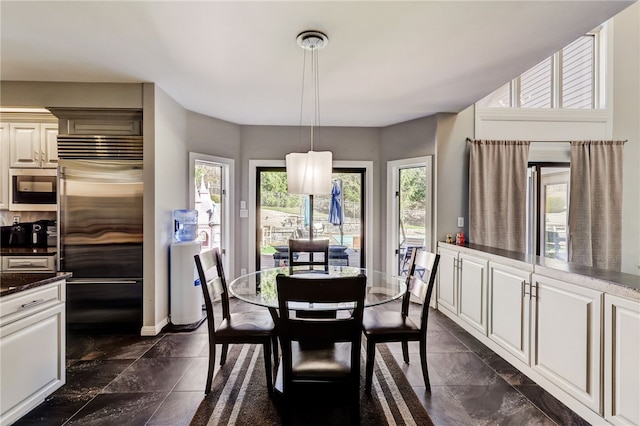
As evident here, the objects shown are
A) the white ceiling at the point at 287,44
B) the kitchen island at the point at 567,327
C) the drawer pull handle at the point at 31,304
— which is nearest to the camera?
the kitchen island at the point at 567,327

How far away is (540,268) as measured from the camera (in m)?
2.24

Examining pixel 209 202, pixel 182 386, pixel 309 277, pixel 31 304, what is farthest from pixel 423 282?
pixel 209 202

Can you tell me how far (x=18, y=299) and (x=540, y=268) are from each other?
3477mm

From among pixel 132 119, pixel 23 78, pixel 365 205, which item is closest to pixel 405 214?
pixel 365 205

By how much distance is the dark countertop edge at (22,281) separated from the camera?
1.76 meters

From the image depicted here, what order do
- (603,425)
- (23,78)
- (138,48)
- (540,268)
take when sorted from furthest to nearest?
1. (23,78)
2. (138,48)
3. (540,268)
4. (603,425)

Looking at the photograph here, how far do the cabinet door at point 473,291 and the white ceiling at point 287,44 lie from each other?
1.83 metres

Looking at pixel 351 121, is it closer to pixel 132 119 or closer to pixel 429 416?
pixel 132 119

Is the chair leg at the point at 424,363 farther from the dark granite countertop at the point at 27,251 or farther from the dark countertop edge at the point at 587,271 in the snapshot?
the dark granite countertop at the point at 27,251

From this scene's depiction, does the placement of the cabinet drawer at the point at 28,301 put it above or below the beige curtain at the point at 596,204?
below

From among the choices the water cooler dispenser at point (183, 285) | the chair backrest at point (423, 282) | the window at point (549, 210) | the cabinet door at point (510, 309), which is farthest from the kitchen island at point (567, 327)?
the water cooler dispenser at point (183, 285)

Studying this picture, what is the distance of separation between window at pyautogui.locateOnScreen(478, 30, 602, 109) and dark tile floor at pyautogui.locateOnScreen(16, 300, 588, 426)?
326 centimetres

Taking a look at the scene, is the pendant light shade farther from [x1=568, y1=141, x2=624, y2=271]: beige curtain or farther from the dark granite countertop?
[x1=568, y1=141, x2=624, y2=271]: beige curtain

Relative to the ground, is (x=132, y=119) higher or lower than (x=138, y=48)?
lower
